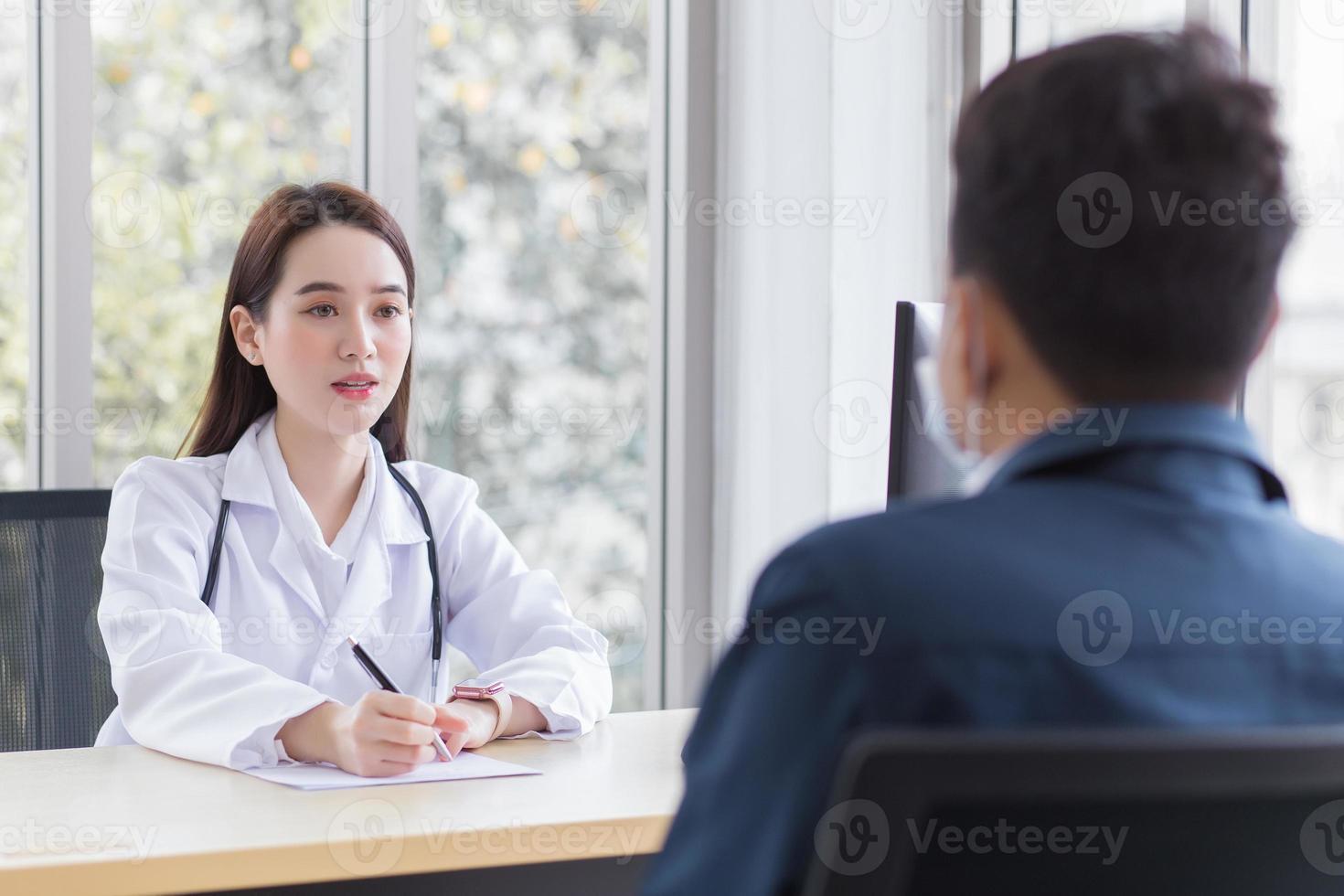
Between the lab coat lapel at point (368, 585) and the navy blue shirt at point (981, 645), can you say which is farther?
the lab coat lapel at point (368, 585)

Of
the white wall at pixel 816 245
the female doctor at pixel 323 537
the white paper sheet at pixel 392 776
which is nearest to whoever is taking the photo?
the white paper sheet at pixel 392 776

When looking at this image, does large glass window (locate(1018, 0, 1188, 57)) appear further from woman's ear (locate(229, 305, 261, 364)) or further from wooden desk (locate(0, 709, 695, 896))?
wooden desk (locate(0, 709, 695, 896))

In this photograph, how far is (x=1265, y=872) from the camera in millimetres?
526

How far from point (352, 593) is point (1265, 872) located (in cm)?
136

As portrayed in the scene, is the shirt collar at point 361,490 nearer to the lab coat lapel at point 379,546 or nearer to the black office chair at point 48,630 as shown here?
the lab coat lapel at point 379,546

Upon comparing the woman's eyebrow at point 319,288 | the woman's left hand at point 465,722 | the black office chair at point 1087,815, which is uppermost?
the woman's eyebrow at point 319,288

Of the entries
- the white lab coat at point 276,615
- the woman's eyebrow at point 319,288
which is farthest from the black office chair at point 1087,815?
the woman's eyebrow at point 319,288

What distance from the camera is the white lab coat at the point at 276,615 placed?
141cm

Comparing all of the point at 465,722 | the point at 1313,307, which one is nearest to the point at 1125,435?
the point at 465,722

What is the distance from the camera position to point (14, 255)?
246 centimetres

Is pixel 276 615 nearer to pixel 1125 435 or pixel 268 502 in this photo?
pixel 268 502

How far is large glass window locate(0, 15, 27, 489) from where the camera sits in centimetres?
244

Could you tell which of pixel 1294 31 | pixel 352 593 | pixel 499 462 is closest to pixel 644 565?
pixel 499 462

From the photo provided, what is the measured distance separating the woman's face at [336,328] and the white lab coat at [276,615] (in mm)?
116
